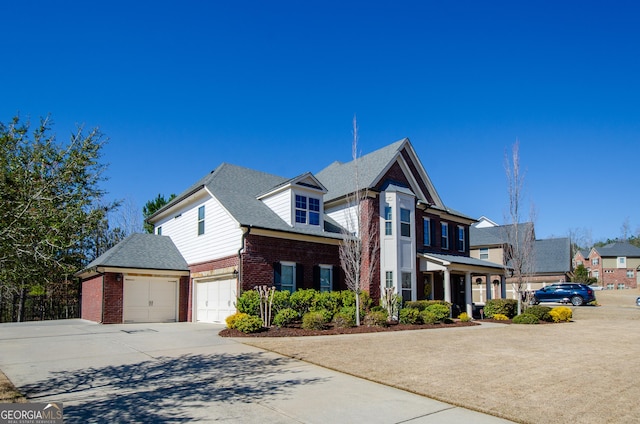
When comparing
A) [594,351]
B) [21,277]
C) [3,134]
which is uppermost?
[3,134]

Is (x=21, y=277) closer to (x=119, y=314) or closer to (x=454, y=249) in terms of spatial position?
(x=119, y=314)

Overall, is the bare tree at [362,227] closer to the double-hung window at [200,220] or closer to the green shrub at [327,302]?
the green shrub at [327,302]

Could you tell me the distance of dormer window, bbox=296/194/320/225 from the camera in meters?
23.1

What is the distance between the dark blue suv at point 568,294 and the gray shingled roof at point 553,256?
13.6 metres

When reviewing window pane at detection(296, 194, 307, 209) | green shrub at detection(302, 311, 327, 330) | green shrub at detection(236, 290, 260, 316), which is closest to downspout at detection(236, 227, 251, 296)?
green shrub at detection(236, 290, 260, 316)

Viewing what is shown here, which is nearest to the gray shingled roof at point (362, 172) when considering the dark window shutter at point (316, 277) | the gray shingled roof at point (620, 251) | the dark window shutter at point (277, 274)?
the dark window shutter at point (316, 277)

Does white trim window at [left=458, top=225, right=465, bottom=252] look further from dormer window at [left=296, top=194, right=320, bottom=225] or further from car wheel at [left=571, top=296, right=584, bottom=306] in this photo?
dormer window at [left=296, top=194, right=320, bottom=225]

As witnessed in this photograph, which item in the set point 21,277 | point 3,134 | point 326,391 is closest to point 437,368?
point 326,391

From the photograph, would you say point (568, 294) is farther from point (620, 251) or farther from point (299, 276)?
point (620, 251)

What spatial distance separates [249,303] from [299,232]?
4.55m

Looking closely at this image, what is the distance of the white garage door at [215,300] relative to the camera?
20.9m

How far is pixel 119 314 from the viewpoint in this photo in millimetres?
21469

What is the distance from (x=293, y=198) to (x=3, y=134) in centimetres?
1572

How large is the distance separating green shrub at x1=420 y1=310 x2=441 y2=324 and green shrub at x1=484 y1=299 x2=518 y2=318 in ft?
17.2
